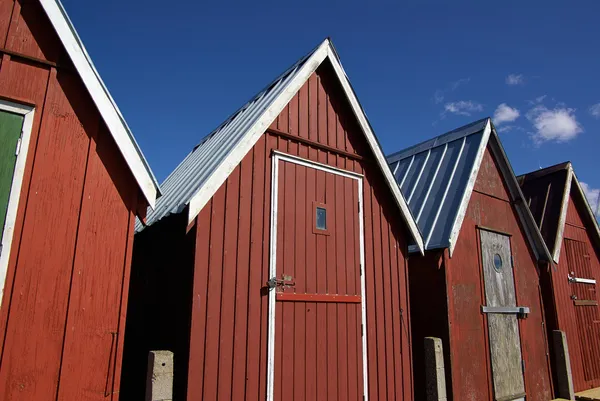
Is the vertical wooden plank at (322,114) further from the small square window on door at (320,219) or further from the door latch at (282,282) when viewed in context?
the door latch at (282,282)

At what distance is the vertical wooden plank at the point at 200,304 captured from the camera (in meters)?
5.51

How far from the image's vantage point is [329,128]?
7922 mm

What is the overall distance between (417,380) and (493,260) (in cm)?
330

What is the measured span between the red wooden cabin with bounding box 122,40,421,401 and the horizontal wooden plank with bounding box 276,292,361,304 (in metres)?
0.02

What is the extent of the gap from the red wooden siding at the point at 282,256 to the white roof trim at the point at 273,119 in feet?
0.72

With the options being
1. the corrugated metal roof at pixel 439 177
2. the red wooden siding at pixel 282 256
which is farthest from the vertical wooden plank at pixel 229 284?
the corrugated metal roof at pixel 439 177

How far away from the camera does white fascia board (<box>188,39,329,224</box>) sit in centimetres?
580

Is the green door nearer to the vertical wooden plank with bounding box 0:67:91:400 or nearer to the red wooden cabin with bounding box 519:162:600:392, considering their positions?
the vertical wooden plank with bounding box 0:67:91:400

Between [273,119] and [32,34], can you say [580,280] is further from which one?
[32,34]

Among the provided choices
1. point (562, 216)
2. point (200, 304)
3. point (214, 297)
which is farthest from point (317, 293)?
point (562, 216)

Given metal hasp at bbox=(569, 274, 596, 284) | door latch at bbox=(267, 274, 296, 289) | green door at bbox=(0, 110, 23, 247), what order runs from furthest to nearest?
1. metal hasp at bbox=(569, 274, 596, 284)
2. door latch at bbox=(267, 274, 296, 289)
3. green door at bbox=(0, 110, 23, 247)

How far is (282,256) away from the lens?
22.2ft

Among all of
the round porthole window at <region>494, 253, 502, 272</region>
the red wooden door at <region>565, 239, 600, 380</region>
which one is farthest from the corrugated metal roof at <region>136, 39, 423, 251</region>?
the red wooden door at <region>565, 239, 600, 380</region>

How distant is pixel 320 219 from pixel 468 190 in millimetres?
4022
